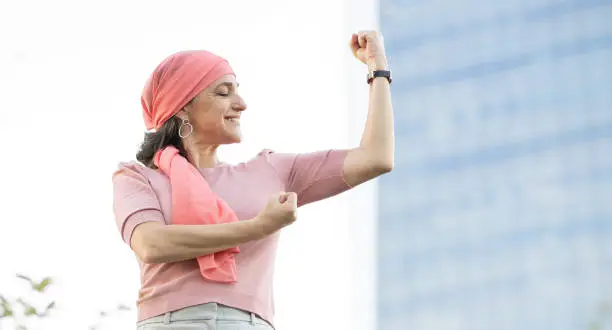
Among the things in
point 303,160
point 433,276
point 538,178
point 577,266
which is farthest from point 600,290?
point 303,160

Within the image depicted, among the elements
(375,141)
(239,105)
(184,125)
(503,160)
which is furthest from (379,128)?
(503,160)

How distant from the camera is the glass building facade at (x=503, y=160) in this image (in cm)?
4350

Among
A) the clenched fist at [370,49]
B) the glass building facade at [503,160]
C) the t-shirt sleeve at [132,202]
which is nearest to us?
the t-shirt sleeve at [132,202]

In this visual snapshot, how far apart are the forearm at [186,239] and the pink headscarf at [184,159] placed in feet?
0.13

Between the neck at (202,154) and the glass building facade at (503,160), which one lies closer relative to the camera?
the neck at (202,154)

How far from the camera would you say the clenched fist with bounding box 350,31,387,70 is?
2150mm

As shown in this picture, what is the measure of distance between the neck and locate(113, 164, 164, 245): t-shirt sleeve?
4.6 inches

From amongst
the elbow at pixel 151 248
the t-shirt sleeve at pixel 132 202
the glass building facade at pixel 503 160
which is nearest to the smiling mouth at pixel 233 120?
the t-shirt sleeve at pixel 132 202

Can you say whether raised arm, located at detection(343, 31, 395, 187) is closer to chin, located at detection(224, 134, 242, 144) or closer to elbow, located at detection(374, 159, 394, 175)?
elbow, located at detection(374, 159, 394, 175)

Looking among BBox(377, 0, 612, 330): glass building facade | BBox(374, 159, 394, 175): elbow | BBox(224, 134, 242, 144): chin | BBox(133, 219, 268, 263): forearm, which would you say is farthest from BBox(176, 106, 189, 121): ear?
BBox(377, 0, 612, 330): glass building facade

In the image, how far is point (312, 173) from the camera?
2129 millimetres

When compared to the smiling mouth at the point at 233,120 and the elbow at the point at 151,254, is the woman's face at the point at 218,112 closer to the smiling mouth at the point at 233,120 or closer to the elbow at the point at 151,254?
the smiling mouth at the point at 233,120

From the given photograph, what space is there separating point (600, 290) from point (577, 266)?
2053 mm

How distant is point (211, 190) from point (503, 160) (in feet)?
147
